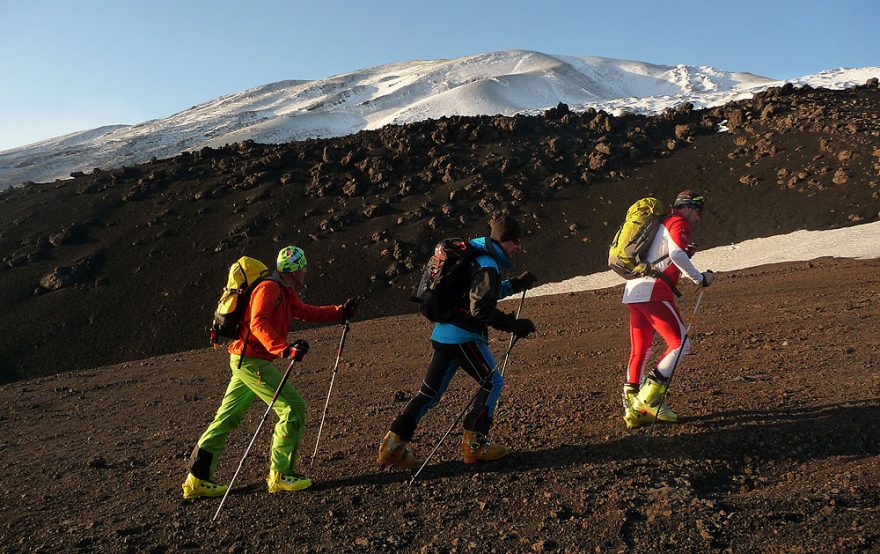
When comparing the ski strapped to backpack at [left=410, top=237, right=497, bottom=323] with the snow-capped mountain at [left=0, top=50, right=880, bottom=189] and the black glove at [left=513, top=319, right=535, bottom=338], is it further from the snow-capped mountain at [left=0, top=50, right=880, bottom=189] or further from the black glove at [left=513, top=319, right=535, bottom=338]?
the snow-capped mountain at [left=0, top=50, right=880, bottom=189]

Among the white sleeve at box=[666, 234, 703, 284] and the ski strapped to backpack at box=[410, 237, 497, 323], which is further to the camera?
the white sleeve at box=[666, 234, 703, 284]

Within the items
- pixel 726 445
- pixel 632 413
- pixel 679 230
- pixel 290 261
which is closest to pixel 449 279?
pixel 290 261

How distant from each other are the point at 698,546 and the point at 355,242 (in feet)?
70.3

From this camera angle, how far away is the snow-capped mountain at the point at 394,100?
70.2 m

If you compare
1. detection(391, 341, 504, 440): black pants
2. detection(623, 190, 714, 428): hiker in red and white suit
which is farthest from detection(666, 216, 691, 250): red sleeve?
detection(391, 341, 504, 440): black pants

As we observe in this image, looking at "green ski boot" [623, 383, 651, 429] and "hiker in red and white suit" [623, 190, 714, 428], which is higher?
"hiker in red and white suit" [623, 190, 714, 428]

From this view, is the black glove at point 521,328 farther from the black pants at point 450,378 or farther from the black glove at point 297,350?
the black glove at point 297,350

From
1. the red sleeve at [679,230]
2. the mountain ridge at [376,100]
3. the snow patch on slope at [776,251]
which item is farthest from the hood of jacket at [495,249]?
→ the mountain ridge at [376,100]

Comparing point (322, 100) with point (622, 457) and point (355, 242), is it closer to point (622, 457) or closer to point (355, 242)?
point (355, 242)

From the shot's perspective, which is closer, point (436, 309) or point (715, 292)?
point (436, 309)

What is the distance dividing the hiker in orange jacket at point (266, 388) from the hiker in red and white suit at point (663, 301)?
318cm

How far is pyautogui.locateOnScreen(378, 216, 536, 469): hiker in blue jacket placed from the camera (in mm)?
5152

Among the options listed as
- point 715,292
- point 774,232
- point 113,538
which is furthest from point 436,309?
point 774,232

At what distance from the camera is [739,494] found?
4.92 metres
